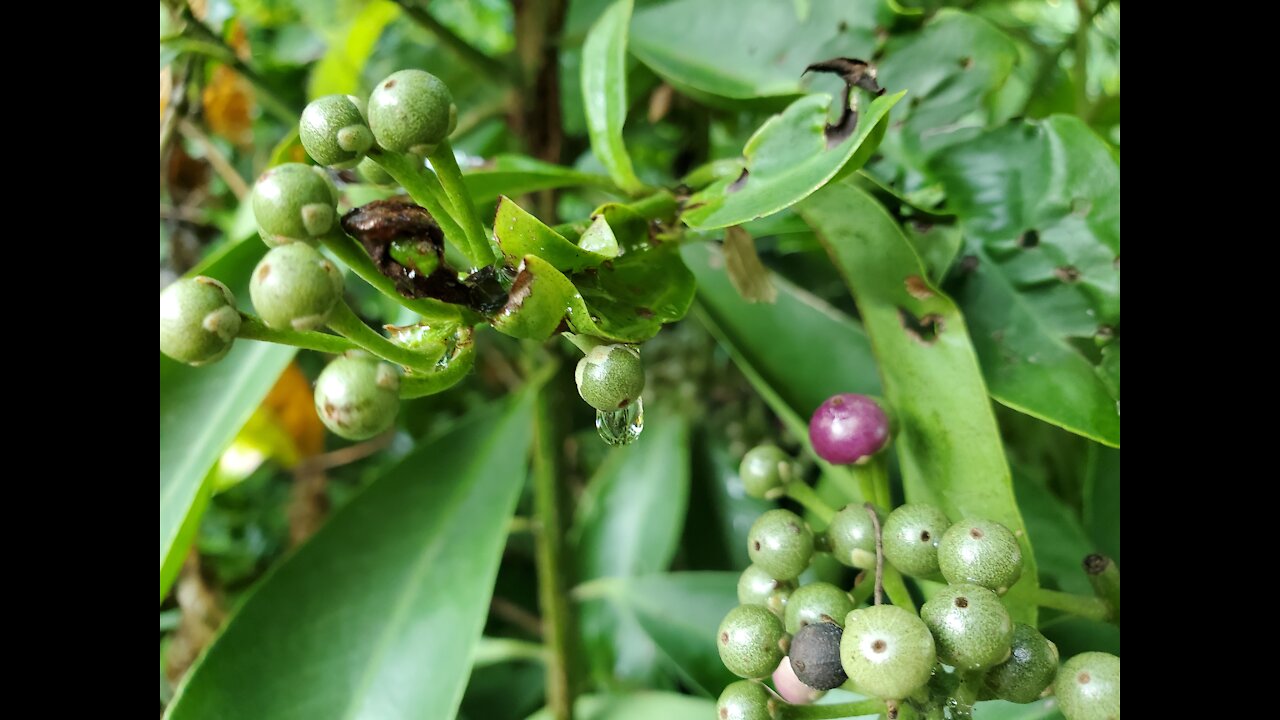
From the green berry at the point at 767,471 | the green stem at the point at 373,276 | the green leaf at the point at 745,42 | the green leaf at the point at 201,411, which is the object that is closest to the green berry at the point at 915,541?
the green berry at the point at 767,471

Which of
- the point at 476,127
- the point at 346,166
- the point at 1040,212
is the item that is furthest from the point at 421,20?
the point at 1040,212

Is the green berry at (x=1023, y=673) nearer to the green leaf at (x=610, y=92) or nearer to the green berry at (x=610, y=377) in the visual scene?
the green berry at (x=610, y=377)

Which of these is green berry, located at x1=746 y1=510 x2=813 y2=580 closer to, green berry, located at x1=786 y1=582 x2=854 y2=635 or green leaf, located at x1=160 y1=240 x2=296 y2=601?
green berry, located at x1=786 y1=582 x2=854 y2=635

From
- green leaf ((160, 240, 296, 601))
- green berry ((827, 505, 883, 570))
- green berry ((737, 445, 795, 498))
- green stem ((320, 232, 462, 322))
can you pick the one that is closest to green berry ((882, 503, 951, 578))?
green berry ((827, 505, 883, 570))

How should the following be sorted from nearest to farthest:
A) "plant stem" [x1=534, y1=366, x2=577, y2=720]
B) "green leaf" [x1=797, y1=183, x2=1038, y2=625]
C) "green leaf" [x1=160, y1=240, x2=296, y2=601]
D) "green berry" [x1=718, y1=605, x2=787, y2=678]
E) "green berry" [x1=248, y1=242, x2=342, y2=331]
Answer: "green berry" [x1=248, y1=242, x2=342, y2=331] < "green berry" [x1=718, y1=605, x2=787, y2=678] < "green leaf" [x1=797, y1=183, x2=1038, y2=625] < "green leaf" [x1=160, y1=240, x2=296, y2=601] < "plant stem" [x1=534, y1=366, x2=577, y2=720]

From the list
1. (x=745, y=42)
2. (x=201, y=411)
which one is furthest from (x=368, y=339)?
(x=745, y=42)

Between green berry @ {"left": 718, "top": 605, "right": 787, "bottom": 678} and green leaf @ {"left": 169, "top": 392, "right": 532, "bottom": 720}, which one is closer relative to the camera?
green berry @ {"left": 718, "top": 605, "right": 787, "bottom": 678}
